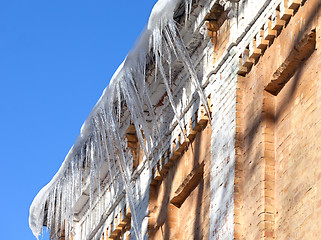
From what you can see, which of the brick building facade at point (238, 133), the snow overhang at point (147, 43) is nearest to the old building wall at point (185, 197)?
the brick building facade at point (238, 133)

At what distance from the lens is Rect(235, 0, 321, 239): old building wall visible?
888cm

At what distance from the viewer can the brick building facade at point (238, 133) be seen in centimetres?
915

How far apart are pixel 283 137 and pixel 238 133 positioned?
74 centimetres

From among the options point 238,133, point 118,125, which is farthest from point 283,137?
point 118,125

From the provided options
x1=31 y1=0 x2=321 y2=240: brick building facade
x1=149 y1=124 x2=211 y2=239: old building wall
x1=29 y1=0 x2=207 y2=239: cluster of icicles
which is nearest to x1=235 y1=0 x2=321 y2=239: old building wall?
x1=31 y1=0 x2=321 y2=240: brick building facade

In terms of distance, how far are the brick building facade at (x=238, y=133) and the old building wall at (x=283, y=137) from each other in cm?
1

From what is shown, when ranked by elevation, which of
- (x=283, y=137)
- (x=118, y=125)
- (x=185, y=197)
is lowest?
(x=283, y=137)

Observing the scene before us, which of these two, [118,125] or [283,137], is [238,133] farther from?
[118,125]

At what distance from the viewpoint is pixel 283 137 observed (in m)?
9.55

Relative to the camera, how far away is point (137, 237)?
1256cm

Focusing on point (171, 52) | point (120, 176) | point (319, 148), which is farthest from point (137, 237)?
point (319, 148)

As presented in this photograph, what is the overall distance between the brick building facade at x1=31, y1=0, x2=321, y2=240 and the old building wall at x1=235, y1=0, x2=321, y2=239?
0.01 metres

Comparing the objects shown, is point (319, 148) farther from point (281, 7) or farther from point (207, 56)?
point (207, 56)

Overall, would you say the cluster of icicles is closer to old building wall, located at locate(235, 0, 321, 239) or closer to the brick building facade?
the brick building facade
